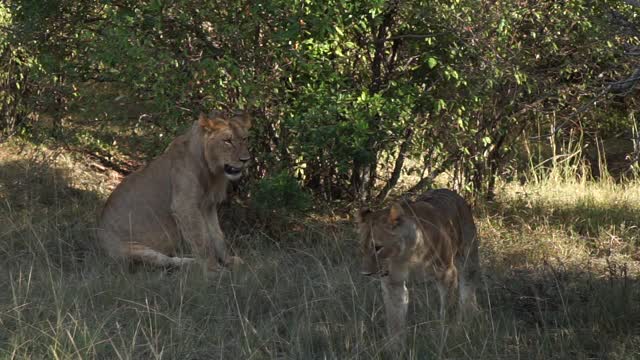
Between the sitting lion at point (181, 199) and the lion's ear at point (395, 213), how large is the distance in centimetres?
225

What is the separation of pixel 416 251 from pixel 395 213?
31 cm

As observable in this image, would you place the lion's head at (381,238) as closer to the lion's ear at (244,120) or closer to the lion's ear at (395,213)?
the lion's ear at (395,213)

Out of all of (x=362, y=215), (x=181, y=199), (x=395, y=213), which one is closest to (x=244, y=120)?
(x=181, y=199)

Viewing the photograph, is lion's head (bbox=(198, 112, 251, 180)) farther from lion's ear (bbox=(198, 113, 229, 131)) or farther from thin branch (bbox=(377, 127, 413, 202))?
thin branch (bbox=(377, 127, 413, 202))

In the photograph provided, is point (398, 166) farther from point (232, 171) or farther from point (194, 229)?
point (194, 229)

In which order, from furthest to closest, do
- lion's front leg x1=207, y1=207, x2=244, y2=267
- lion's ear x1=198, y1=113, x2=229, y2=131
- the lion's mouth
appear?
1. lion's front leg x1=207, y1=207, x2=244, y2=267
2. the lion's mouth
3. lion's ear x1=198, y1=113, x2=229, y2=131

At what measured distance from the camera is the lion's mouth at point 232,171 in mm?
7016

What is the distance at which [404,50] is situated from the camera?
8031mm

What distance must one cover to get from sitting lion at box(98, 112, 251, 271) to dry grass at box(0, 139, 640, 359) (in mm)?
234

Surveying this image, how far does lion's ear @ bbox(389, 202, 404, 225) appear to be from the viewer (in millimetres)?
4863

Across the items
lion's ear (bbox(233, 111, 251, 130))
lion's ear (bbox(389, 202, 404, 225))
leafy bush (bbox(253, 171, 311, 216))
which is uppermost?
lion's ear (bbox(233, 111, 251, 130))

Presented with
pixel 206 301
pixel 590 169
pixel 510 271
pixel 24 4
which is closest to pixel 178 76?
pixel 24 4

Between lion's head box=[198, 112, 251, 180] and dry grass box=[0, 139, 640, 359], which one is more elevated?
lion's head box=[198, 112, 251, 180]

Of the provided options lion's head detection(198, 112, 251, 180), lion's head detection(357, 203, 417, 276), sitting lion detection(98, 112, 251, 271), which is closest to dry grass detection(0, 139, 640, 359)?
sitting lion detection(98, 112, 251, 271)
